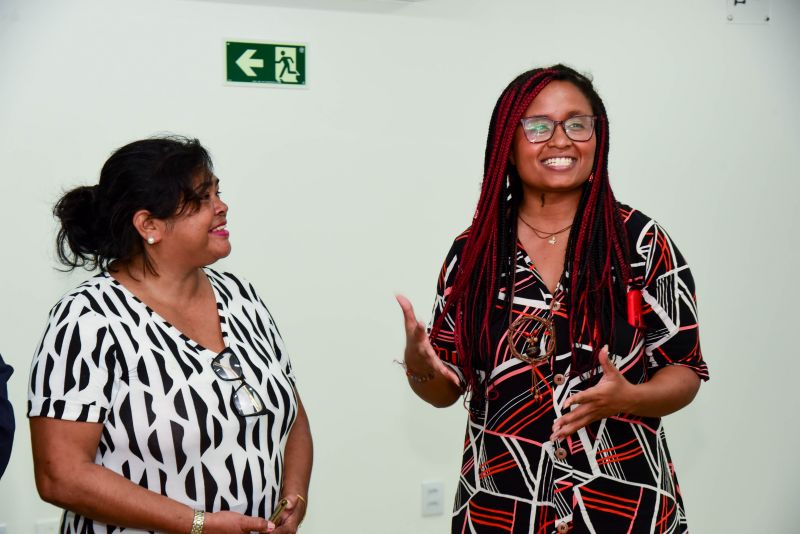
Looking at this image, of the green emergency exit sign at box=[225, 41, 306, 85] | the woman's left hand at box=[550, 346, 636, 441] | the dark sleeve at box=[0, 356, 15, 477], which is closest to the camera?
the dark sleeve at box=[0, 356, 15, 477]

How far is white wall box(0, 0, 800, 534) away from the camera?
2926mm

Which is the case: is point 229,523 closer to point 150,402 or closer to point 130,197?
point 150,402

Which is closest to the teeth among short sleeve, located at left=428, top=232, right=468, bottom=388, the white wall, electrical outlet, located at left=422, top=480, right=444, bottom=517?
short sleeve, located at left=428, top=232, right=468, bottom=388

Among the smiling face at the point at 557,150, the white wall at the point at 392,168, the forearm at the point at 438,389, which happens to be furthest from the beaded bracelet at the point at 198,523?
the white wall at the point at 392,168

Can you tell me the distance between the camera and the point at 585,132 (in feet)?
6.07

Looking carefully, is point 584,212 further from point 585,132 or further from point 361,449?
point 361,449

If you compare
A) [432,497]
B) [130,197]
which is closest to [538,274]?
[130,197]

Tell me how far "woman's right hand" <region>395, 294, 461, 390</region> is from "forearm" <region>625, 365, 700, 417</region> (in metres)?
0.39

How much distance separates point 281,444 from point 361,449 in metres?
Answer: 1.33

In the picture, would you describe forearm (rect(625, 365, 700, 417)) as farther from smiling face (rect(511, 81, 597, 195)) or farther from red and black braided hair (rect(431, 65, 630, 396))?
smiling face (rect(511, 81, 597, 195))

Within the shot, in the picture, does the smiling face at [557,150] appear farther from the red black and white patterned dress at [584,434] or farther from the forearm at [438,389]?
the forearm at [438,389]

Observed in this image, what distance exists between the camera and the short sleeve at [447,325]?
6.32ft

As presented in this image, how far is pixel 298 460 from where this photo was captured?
7.08ft

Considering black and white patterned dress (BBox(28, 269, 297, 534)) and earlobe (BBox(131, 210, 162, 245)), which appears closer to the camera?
black and white patterned dress (BBox(28, 269, 297, 534))
